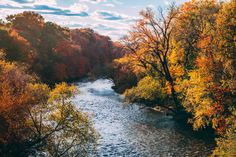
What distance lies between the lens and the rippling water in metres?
42.9

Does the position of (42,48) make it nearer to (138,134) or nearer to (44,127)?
(138,134)

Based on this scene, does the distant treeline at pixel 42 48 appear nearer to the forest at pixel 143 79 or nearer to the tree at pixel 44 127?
the forest at pixel 143 79

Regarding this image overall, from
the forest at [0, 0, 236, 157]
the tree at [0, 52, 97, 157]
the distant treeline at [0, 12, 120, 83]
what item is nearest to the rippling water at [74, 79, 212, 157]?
the forest at [0, 0, 236, 157]

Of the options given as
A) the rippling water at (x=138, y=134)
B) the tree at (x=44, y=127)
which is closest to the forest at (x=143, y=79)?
the tree at (x=44, y=127)

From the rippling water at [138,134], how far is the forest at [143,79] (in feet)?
7.85

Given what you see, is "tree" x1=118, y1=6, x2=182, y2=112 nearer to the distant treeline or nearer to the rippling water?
the rippling water

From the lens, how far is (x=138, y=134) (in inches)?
2018

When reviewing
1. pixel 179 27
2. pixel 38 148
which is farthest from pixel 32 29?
pixel 38 148

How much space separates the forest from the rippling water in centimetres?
239

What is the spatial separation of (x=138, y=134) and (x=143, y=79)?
18.7 m

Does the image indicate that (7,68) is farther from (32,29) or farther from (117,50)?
(117,50)

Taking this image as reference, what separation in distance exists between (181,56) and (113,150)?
2447cm

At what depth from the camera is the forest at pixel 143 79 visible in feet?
113

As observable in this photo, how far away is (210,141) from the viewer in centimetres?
4753
